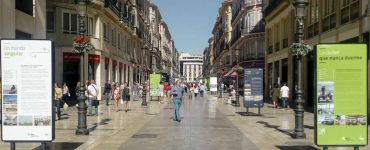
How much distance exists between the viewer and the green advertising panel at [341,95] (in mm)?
9914

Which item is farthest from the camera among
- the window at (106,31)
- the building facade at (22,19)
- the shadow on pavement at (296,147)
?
the window at (106,31)

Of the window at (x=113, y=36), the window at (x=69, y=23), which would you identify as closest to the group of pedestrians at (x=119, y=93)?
the window at (x=69, y=23)

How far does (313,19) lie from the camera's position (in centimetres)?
3122

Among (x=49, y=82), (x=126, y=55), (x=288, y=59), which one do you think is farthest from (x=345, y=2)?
(x=126, y=55)

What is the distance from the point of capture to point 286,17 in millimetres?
37750

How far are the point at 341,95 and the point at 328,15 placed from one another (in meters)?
18.3

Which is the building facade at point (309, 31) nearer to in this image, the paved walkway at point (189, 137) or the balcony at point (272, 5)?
the balcony at point (272, 5)

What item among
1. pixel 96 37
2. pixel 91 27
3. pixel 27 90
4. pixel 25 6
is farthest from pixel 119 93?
pixel 27 90

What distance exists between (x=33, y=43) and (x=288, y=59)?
27.9 m

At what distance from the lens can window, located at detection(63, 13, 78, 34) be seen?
36625mm

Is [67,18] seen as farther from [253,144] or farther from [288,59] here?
[253,144]

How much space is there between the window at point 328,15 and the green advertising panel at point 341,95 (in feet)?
55.5

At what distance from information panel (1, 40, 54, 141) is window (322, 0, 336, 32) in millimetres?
19165

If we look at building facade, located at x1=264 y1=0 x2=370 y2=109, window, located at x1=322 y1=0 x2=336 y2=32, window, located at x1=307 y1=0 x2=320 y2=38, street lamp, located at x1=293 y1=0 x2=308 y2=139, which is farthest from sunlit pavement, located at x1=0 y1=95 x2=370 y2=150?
window, located at x1=307 y1=0 x2=320 y2=38
